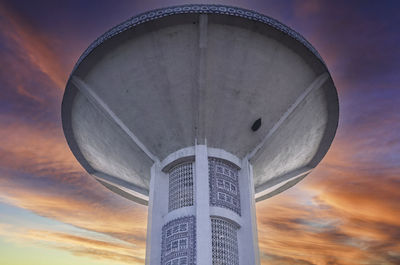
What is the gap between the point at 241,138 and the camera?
1734 centimetres

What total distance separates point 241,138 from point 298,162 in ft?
17.0

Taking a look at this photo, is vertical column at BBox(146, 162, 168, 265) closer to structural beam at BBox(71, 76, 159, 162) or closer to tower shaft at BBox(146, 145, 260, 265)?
tower shaft at BBox(146, 145, 260, 265)

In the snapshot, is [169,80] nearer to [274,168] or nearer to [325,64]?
[325,64]

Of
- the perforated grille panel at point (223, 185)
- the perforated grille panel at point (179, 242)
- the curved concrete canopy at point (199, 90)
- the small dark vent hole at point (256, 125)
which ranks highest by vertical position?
the curved concrete canopy at point (199, 90)

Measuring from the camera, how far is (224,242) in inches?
583

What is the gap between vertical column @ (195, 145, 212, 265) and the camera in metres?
13.8

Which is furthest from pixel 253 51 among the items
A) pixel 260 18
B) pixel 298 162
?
pixel 298 162

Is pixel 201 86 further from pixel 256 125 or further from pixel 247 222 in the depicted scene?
pixel 247 222

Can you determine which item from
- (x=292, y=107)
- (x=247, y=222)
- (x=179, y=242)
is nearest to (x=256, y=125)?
(x=292, y=107)

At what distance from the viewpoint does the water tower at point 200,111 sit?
1470 centimetres

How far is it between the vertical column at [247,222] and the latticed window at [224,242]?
1.12 feet

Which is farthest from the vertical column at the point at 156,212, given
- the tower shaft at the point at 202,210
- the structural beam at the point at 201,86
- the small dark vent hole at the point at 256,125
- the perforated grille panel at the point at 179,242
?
the small dark vent hole at the point at 256,125

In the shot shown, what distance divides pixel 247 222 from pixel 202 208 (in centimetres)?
243

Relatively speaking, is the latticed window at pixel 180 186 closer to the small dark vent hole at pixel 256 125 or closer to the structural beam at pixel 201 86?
the structural beam at pixel 201 86
